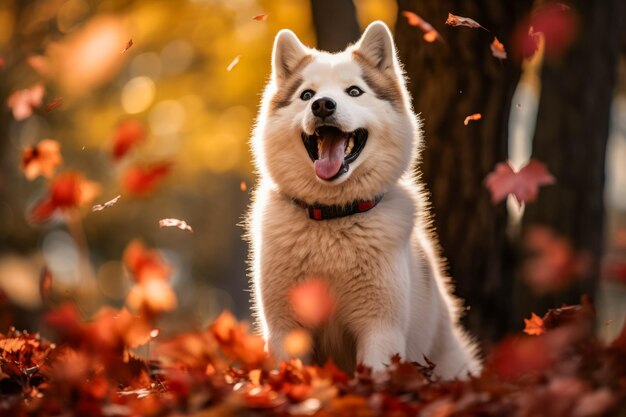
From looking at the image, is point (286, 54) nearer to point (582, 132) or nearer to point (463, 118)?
point (463, 118)

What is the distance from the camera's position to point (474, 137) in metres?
6.27

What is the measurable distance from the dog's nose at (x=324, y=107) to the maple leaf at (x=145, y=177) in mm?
879

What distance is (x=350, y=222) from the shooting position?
15.4ft

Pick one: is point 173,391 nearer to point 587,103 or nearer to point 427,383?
point 427,383

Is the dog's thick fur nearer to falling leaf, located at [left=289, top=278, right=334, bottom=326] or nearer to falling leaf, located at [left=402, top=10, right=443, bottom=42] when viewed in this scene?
falling leaf, located at [left=289, top=278, right=334, bottom=326]

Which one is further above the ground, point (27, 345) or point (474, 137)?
point (474, 137)

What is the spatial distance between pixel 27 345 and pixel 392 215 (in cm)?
236

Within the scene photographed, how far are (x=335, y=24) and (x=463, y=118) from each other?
2029mm

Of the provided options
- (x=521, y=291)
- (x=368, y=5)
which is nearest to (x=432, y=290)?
(x=521, y=291)

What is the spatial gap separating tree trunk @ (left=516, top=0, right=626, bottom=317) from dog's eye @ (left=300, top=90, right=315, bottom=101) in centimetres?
407

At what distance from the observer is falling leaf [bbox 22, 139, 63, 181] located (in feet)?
18.1

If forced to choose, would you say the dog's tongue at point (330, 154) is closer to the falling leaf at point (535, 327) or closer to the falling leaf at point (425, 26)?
the falling leaf at point (425, 26)

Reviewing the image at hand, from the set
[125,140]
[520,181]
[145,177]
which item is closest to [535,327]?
[520,181]

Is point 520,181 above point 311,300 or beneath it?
above
